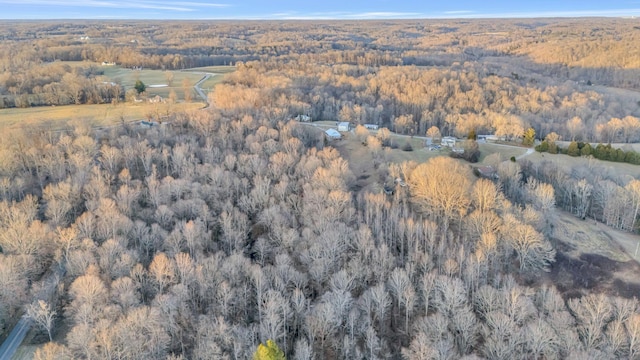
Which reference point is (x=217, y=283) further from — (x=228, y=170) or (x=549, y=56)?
(x=549, y=56)

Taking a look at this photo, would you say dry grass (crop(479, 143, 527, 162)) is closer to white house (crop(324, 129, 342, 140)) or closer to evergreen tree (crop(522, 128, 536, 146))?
evergreen tree (crop(522, 128, 536, 146))

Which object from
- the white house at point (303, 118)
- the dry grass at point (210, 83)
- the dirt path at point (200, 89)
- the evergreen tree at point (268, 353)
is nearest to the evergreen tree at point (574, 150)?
the white house at point (303, 118)

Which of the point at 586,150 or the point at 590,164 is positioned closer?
the point at 590,164

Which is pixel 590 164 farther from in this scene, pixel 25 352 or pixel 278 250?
pixel 25 352

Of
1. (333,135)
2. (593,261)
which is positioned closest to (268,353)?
(593,261)

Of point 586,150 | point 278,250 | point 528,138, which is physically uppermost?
point 528,138

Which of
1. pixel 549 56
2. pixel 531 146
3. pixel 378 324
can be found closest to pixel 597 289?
pixel 378 324

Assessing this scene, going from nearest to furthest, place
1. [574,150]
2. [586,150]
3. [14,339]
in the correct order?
[14,339], [586,150], [574,150]

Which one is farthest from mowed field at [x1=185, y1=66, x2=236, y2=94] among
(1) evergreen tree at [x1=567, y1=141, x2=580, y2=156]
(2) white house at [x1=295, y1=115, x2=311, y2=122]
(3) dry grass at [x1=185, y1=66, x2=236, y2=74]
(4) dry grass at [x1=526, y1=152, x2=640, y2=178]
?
(1) evergreen tree at [x1=567, y1=141, x2=580, y2=156]
